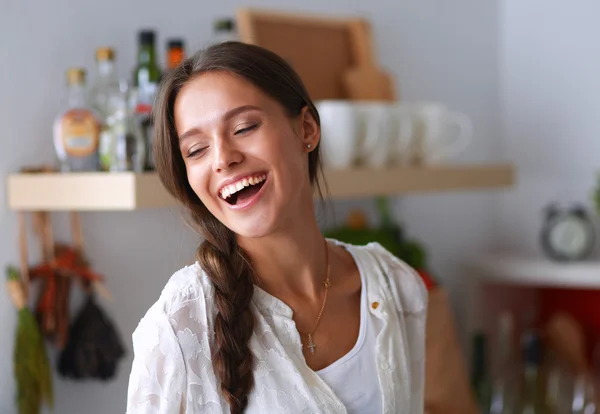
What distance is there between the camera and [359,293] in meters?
1.04

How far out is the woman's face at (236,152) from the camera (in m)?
0.85

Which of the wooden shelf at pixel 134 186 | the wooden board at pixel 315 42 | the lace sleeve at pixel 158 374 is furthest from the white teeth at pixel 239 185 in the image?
the wooden board at pixel 315 42

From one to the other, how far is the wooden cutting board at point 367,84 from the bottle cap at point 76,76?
0.68 meters

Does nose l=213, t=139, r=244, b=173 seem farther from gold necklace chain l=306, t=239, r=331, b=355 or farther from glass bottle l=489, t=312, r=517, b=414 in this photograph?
glass bottle l=489, t=312, r=517, b=414

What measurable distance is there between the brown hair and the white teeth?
0.24ft

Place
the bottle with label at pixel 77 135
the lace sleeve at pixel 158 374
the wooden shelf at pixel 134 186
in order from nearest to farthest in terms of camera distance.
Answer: the lace sleeve at pixel 158 374
the wooden shelf at pixel 134 186
the bottle with label at pixel 77 135

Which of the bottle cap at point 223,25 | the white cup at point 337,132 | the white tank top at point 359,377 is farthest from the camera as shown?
the white cup at point 337,132

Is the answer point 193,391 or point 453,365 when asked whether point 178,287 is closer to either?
point 193,391

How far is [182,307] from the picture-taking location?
2.73ft

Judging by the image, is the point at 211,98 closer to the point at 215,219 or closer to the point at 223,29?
the point at 215,219

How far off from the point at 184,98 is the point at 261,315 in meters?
0.24

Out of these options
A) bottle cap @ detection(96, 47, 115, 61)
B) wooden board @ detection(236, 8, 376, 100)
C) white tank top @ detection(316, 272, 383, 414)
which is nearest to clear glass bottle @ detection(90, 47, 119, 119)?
bottle cap @ detection(96, 47, 115, 61)

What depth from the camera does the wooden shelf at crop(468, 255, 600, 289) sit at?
208 centimetres

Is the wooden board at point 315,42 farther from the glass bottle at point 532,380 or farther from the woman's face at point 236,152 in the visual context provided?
the woman's face at point 236,152
